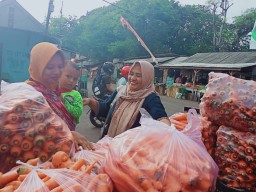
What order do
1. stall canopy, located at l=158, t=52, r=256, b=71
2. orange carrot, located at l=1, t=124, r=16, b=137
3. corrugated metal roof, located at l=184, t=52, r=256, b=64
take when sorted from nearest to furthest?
orange carrot, located at l=1, t=124, r=16, b=137
stall canopy, located at l=158, t=52, r=256, b=71
corrugated metal roof, located at l=184, t=52, r=256, b=64

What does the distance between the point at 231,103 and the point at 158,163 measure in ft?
3.84

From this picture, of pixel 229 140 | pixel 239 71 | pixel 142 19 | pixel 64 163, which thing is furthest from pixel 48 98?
pixel 142 19

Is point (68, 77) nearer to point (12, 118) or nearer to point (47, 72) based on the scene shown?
point (47, 72)

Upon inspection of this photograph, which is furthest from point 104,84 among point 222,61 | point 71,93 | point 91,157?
point 222,61

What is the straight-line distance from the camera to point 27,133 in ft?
3.99

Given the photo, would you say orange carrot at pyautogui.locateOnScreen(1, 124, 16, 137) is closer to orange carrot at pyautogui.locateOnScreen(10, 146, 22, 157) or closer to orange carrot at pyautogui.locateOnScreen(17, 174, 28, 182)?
orange carrot at pyautogui.locateOnScreen(10, 146, 22, 157)

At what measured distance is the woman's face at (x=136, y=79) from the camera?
2406mm

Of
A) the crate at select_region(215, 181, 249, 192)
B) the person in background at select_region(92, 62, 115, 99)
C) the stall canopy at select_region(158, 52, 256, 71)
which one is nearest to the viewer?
the crate at select_region(215, 181, 249, 192)

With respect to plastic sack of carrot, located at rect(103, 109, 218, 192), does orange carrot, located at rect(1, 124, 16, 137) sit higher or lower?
higher

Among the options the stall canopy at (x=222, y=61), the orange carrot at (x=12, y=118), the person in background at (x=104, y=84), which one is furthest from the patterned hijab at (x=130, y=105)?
the stall canopy at (x=222, y=61)

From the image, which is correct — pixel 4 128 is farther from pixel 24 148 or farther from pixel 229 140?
pixel 229 140

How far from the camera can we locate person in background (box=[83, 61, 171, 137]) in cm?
231

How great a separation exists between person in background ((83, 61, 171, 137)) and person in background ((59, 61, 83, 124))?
17 cm

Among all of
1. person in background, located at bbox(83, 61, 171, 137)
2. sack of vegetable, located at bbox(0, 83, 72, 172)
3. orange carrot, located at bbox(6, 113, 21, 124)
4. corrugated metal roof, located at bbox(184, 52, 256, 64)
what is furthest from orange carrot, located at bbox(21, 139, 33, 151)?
corrugated metal roof, located at bbox(184, 52, 256, 64)
